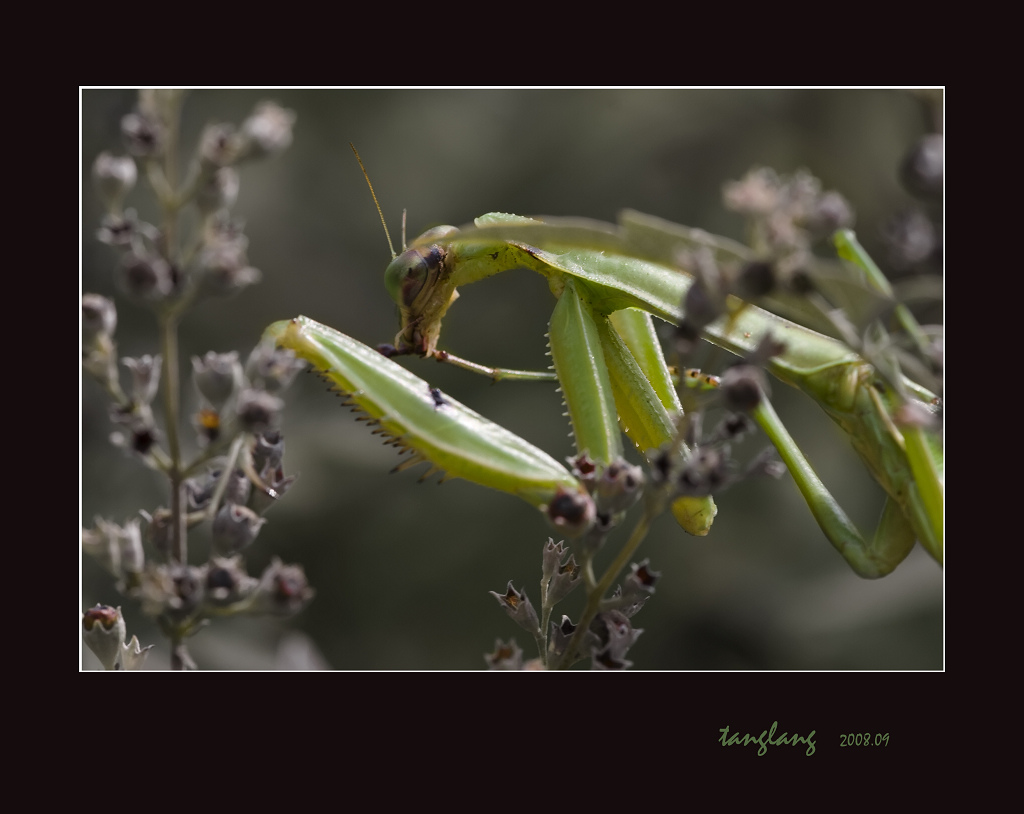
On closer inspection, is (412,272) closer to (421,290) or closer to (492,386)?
(421,290)

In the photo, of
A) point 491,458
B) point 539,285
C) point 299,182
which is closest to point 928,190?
point 491,458

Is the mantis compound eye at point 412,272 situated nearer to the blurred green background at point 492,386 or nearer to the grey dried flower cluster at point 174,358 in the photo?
the grey dried flower cluster at point 174,358

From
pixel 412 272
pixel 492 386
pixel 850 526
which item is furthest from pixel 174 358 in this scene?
pixel 492 386

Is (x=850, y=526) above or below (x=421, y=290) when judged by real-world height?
below

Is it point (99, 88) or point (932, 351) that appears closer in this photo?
point (932, 351)

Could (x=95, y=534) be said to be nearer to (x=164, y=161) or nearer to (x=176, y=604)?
(x=176, y=604)

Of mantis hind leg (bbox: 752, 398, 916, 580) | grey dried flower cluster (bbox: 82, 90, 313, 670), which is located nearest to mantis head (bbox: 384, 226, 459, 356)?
grey dried flower cluster (bbox: 82, 90, 313, 670)
